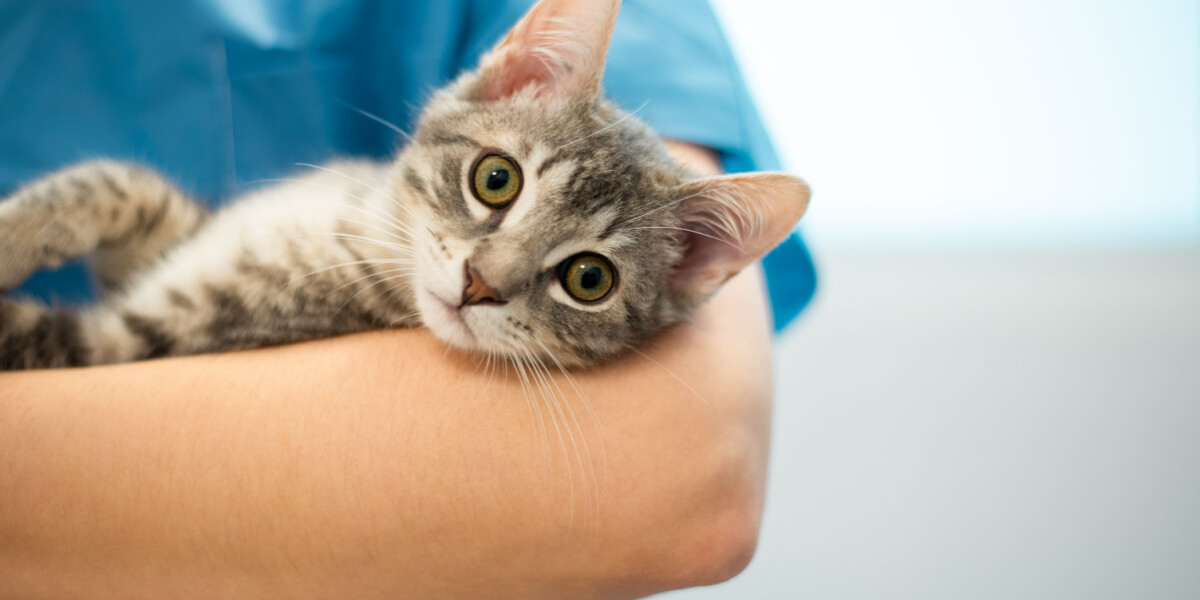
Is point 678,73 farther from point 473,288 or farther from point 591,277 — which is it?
point 473,288

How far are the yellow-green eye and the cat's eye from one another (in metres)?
0.14

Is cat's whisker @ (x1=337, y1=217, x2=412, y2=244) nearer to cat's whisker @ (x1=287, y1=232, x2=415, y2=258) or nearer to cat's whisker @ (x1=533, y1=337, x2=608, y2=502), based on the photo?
cat's whisker @ (x1=287, y1=232, x2=415, y2=258)

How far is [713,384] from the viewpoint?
984 mm

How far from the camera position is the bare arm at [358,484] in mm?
881

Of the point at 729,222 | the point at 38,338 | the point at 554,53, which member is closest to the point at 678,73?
the point at 554,53

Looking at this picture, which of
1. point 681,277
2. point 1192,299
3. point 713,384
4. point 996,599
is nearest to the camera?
point 713,384

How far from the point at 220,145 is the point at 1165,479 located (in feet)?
8.41

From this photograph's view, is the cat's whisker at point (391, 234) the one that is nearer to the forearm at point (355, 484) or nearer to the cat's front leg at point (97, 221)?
the forearm at point (355, 484)

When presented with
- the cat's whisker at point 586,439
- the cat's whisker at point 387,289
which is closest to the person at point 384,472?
the cat's whisker at point 586,439

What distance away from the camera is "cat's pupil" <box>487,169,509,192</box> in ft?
3.59

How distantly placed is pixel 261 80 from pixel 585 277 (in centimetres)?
74

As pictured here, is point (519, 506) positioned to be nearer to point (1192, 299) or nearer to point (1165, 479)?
point (1165, 479)

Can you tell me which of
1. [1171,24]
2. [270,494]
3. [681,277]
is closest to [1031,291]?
[1171,24]

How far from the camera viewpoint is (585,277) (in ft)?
3.54
